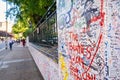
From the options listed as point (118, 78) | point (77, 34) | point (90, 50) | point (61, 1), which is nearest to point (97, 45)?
point (90, 50)

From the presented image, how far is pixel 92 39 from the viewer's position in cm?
301

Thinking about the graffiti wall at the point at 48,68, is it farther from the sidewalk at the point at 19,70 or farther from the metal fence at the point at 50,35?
the sidewalk at the point at 19,70

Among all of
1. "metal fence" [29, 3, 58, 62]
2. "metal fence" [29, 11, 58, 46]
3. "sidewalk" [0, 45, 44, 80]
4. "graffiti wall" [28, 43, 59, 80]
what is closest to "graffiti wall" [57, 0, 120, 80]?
"graffiti wall" [28, 43, 59, 80]

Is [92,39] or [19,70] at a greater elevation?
[92,39]

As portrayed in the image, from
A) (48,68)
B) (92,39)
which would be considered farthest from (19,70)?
(92,39)

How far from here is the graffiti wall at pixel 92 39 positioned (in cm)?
250

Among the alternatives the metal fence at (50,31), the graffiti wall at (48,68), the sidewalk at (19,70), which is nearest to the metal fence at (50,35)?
the metal fence at (50,31)

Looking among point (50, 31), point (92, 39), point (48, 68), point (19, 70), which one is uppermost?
point (50, 31)

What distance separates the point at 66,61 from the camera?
4.46 m

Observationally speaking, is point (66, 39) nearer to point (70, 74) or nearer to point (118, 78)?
point (70, 74)

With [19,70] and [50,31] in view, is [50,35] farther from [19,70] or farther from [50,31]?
[19,70]

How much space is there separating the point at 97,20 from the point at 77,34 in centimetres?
80

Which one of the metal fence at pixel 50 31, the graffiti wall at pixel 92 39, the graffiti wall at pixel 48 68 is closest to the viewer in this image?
the graffiti wall at pixel 92 39

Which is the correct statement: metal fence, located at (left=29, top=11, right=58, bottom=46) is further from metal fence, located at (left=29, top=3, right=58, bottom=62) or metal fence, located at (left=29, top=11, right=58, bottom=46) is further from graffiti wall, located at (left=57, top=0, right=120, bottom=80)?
graffiti wall, located at (left=57, top=0, right=120, bottom=80)
